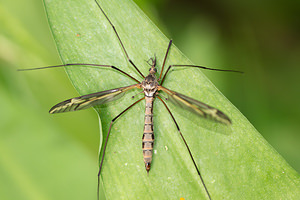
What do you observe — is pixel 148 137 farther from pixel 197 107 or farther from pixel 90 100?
pixel 90 100

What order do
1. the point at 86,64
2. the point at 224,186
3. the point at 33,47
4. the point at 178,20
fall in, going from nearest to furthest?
the point at 224,186 → the point at 86,64 → the point at 33,47 → the point at 178,20

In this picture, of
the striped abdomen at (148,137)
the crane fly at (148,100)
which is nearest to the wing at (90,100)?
the crane fly at (148,100)

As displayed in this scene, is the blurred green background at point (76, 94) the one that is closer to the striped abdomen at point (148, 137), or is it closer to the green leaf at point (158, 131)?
the green leaf at point (158, 131)

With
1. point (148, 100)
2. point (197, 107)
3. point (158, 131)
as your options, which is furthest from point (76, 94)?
point (197, 107)

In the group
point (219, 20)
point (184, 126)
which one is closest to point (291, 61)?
point (219, 20)

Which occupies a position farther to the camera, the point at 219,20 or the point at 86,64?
the point at 219,20

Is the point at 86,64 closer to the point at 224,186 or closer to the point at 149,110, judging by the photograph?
the point at 149,110

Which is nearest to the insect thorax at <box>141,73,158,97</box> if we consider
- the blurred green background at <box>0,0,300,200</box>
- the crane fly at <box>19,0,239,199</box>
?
the crane fly at <box>19,0,239,199</box>
